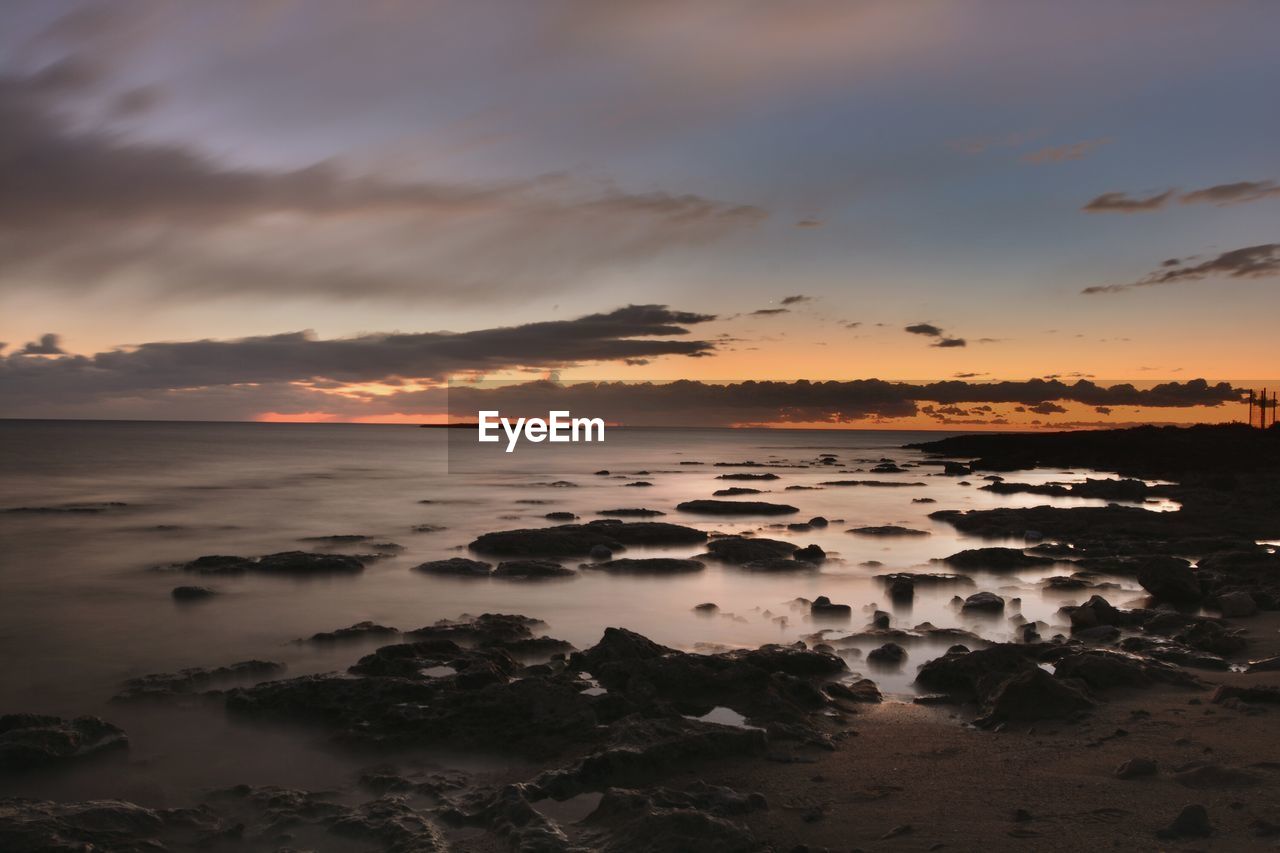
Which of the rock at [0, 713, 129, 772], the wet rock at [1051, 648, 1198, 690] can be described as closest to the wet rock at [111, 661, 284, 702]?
the rock at [0, 713, 129, 772]

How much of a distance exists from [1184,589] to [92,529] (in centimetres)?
3137

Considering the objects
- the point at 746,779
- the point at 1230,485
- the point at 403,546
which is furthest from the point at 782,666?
the point at 1230,485

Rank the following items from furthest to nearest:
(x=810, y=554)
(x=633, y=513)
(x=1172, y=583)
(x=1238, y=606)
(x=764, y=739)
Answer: (x=633, y=513) → (x=810, y=554) → (x=1172, y=583) → (x=1238, y=606) → (x=764, y=739)

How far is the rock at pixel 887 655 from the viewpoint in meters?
11.1

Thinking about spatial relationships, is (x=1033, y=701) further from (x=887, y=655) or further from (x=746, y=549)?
(x=746, y=549)

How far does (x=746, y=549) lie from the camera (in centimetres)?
2080

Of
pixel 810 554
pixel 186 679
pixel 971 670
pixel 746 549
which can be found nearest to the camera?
pixel 971 670

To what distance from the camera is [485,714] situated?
28.8ft

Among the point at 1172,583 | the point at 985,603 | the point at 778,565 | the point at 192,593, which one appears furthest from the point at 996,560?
the point at 192,593

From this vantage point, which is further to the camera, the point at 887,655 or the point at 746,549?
the point at 746,549

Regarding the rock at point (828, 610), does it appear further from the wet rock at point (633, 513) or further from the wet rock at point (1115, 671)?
the wet rock at point (633, 513)

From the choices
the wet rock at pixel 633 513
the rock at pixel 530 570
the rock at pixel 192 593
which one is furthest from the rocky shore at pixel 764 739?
the wet rock at pixel 633 513

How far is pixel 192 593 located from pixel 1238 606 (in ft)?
61.3

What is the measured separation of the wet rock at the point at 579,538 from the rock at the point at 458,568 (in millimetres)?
1940
